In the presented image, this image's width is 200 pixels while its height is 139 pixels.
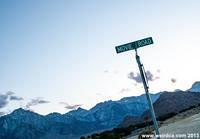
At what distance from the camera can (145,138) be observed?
2319 cm

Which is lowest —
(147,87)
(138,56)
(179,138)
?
(179,138)

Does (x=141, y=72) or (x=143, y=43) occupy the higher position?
(x=143, y=43)

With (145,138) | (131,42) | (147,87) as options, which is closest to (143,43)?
(131,42)

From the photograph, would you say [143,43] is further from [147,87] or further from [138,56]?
[147,87]

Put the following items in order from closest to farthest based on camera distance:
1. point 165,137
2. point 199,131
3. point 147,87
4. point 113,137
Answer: point 147,87 → point 199,131 → point 165,137 → point 113,137

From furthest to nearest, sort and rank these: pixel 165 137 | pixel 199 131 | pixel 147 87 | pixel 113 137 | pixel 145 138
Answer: pixel 113 137, pixel 145 138, pixel 165 137, pixel 199 131, pixel 147 87

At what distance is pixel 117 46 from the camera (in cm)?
1606

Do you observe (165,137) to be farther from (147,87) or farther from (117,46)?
(117,46)

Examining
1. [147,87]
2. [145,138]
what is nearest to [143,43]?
[147,87]

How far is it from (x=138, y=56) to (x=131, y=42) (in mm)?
717

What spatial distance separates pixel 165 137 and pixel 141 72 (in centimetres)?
469

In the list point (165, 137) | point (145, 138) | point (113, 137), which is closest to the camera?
point (165, 137)

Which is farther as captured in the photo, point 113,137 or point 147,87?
point 113,137

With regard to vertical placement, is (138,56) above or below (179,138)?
above
